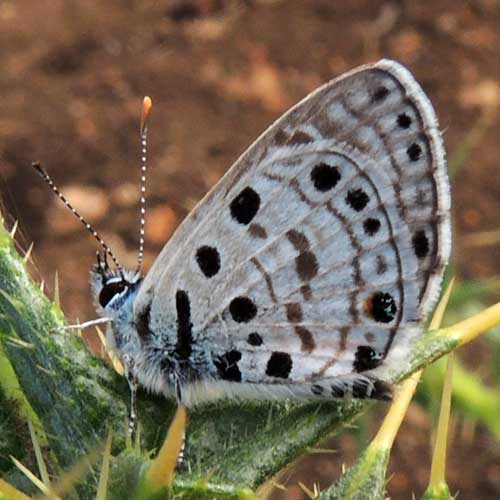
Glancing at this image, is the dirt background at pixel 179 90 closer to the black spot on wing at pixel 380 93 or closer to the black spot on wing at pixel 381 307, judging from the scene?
the black spot on wing at pixel 381 307

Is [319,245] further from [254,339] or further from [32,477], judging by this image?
[32,477]

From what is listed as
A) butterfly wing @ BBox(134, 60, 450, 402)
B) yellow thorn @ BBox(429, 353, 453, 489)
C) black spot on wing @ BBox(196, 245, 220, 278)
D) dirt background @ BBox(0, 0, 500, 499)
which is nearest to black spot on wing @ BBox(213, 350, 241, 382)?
butterfly wing @ BBox(134, 60, 450, 402)

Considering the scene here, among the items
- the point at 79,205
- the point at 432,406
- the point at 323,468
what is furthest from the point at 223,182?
the point at 79,205

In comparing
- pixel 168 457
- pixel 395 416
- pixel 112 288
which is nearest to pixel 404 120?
pixel 395 416

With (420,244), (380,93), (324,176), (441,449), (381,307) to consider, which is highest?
(380,93)

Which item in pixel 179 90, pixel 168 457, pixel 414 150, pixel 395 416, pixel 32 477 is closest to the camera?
pixel 168 457
